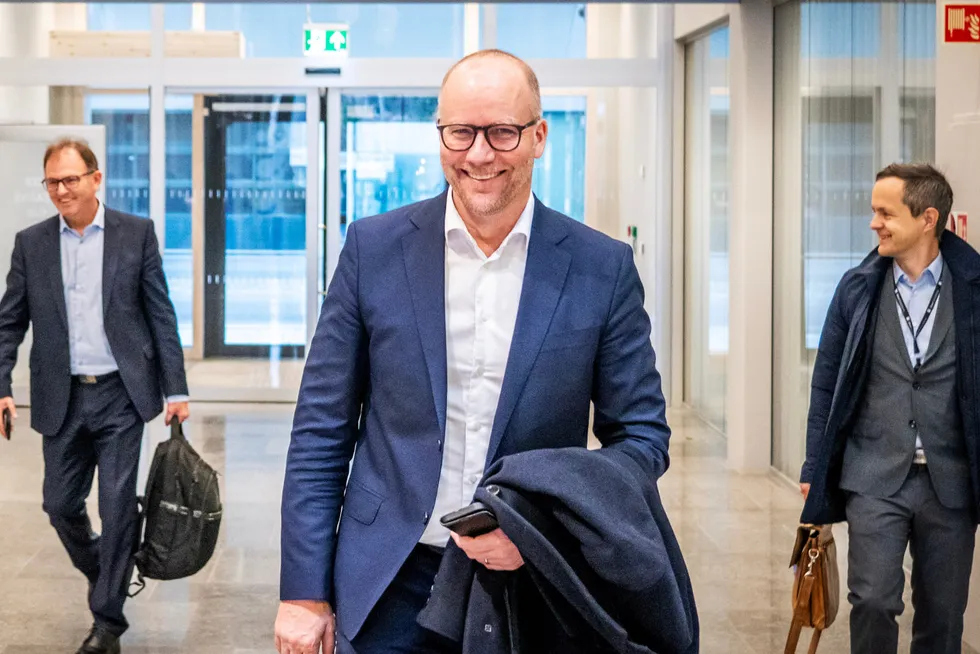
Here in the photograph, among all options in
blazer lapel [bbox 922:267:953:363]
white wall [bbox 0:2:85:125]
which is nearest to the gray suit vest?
blazer lapel [bbox 922:267:953:363]

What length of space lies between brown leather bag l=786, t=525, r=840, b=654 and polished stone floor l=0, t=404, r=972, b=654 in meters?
1.12

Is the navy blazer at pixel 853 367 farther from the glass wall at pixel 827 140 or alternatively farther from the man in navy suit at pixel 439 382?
the glass wall at pixel 827 140

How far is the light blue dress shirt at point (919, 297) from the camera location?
4.11m

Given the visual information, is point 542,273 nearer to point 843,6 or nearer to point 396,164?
point 843,6

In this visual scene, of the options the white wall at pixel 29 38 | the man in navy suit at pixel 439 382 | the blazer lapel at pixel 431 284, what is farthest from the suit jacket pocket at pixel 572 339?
the white wall at pixel 29 38

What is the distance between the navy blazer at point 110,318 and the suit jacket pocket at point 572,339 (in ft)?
9.68

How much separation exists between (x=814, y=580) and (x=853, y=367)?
→ 2.26 feet

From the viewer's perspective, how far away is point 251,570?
6422 millimetres

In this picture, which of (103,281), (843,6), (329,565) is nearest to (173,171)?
(843,6)

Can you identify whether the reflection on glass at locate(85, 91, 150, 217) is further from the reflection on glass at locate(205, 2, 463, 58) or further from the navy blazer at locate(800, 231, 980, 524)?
the navy blazer at locate(800, 231, 980, 524)

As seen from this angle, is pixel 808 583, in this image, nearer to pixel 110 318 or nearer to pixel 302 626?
pixel 302 626

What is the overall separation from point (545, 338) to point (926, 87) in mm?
4712

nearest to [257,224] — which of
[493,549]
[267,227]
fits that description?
[267,227]

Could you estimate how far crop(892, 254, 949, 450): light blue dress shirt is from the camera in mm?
4109
